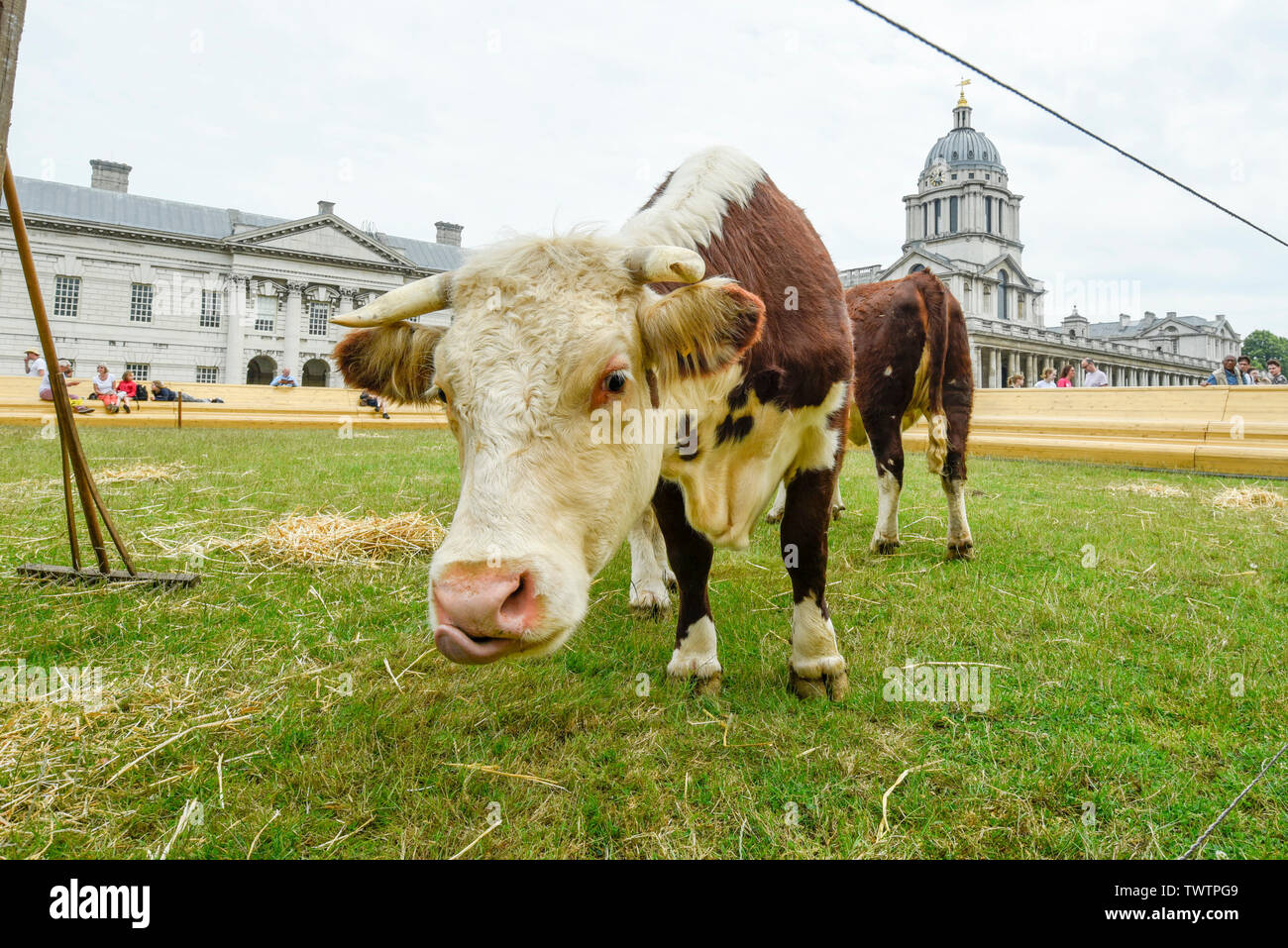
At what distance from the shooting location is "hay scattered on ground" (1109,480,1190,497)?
8695 mm

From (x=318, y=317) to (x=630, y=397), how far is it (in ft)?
208

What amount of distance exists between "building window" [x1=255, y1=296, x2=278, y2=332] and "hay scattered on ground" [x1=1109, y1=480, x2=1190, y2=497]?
6104cm

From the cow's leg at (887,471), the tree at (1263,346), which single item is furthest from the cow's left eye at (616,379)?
the tree at (1263,346)

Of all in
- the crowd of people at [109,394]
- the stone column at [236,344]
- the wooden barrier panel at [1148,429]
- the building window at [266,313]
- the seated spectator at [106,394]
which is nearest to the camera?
the wooden barrier panel at [1148,429]

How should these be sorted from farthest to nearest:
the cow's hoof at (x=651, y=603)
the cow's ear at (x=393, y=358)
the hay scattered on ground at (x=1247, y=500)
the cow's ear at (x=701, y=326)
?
the hay scattered on ground at (x=1247, y=500)
the cow's hoof at (x=651, y=603)
the cow's ear at (x=393, y=358)
the cow's ear at (x=701, y=326)

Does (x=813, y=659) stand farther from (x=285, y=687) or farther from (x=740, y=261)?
(x=285, y=687)

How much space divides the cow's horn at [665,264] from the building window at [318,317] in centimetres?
6208

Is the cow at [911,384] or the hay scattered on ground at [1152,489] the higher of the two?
the cow at [911,384]

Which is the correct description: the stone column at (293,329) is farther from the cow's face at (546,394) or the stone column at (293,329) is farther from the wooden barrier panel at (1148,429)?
the cow's face at (546,394)

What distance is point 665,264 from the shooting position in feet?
7.26

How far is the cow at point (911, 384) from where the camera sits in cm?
561

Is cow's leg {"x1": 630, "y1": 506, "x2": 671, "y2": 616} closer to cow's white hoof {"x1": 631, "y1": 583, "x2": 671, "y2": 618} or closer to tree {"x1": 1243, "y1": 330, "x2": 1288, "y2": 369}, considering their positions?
cow's white hoof {"x1": 631, "y1": 583, "x2": 671, "y2": 618}
